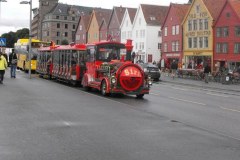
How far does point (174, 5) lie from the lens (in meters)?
75.4

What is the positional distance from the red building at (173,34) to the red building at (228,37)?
979 centimetres

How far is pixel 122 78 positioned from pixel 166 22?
59.7 m

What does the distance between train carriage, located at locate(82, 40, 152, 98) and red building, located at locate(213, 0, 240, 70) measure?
39.0m

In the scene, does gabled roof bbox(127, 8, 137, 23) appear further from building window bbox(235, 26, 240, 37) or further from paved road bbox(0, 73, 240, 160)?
paved road bbox(0, 73, 240, 160)

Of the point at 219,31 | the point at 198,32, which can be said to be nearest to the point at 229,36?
the point at 219,31

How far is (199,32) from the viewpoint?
220 ft

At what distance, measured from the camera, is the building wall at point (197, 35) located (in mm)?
64188

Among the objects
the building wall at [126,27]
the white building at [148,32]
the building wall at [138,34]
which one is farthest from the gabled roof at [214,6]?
the building wall at [126,27]

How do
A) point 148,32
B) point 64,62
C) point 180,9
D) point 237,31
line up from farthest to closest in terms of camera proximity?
point 148,32 < point 180,9 < point 237,31 < point 64,62

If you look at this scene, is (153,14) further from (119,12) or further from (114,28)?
(114,28)

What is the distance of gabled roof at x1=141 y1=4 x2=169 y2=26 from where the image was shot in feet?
A: 271

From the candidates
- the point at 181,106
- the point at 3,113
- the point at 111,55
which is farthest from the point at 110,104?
the point at 111,55

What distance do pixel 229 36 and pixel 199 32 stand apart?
771 cm

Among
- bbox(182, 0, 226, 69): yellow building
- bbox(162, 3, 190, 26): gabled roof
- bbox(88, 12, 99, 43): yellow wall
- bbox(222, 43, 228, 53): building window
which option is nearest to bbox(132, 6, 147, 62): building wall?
bbox(162, 3, 190, 26): gabled roof
